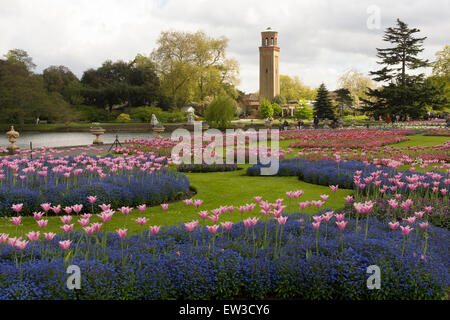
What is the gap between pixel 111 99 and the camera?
57156 mm

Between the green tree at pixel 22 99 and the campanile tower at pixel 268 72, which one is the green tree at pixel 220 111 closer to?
the green tree at pixel 22 99

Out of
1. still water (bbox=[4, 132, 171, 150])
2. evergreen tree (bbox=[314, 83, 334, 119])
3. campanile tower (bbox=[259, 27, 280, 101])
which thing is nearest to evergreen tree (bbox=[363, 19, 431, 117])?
evergreen tree (bbox=[314, 83, 334, 119])

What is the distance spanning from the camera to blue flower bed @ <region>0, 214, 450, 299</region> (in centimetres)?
369

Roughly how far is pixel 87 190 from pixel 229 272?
15.8 ft

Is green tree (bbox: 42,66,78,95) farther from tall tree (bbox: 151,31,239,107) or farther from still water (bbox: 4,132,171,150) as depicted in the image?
still water (bbox: 4,132,171,150)

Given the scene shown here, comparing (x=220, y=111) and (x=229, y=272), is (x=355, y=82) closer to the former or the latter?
(x=220, y=111)

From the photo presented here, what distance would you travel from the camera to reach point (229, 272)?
3979mm

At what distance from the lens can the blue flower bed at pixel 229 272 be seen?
12.1ft

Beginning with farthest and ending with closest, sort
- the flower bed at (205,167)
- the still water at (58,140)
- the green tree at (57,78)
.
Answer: the green tree at (57,78) < the still water at (58,140) < the flower bed at (205,167)

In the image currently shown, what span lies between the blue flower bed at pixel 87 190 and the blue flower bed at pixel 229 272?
3.32m

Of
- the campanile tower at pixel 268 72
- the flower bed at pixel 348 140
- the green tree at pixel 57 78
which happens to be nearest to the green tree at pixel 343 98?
the campanile tower at pixel 268 72
